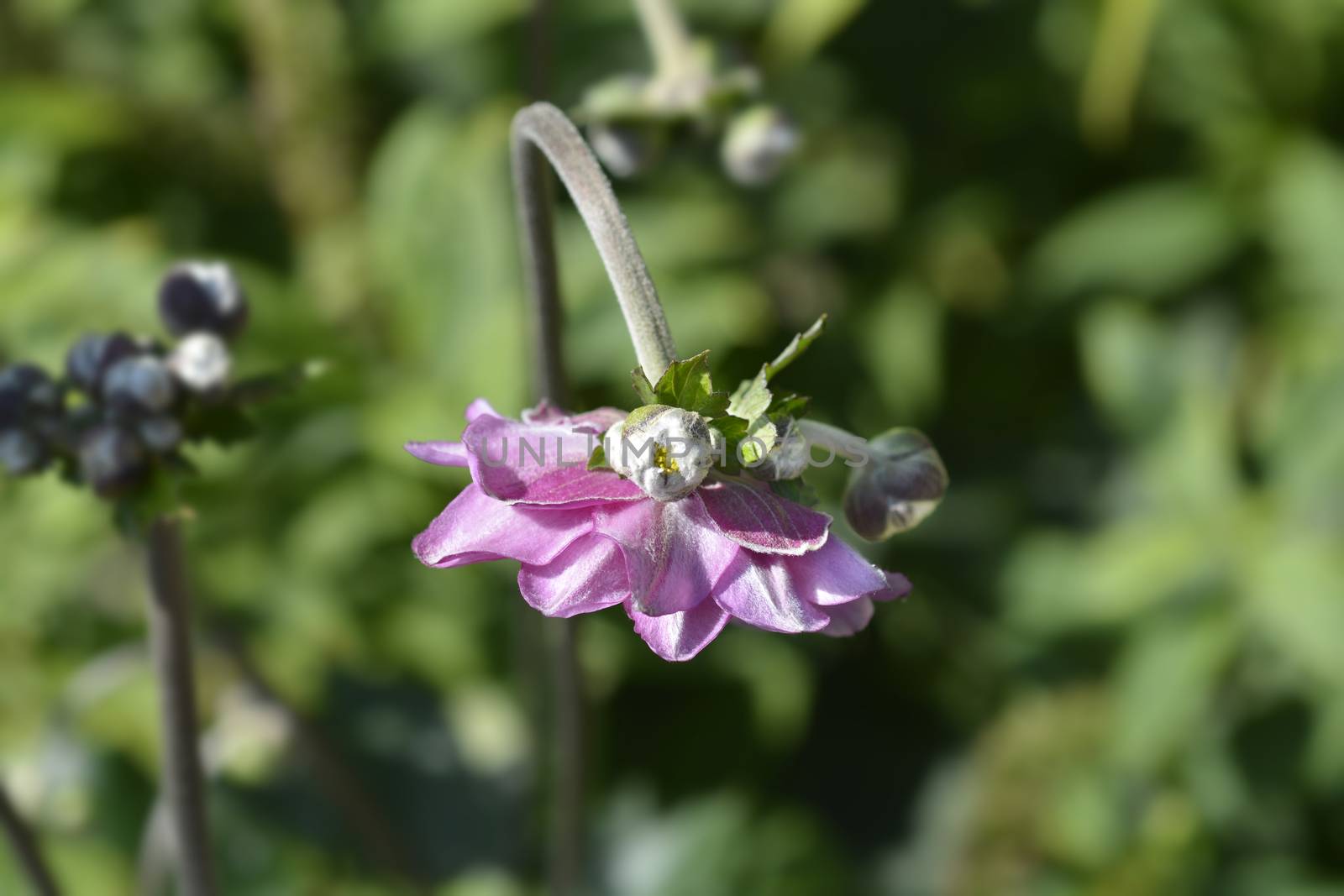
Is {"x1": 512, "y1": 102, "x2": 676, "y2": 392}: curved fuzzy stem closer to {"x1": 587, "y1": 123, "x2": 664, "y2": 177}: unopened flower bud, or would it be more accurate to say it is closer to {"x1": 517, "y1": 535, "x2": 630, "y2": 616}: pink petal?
{"x1": 517, "y1": 535, "x2": 630, "y2": 616}: pink petal

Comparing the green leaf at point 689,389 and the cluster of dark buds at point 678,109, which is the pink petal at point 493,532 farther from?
the cluster of dark buds at point 678,109

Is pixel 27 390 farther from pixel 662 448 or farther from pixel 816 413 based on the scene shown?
pixel 816 413

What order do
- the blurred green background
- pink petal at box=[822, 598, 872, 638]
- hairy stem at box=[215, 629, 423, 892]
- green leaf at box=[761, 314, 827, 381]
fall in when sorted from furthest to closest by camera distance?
the blurred green background, hairy stem at box=[215, 629, 423, 892], pink petal at box=[822, 598, 872, 638], green leaf at box=[761, 314, 827, 381]

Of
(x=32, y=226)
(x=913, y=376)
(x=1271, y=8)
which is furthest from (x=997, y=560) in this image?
(x=32, y=226)

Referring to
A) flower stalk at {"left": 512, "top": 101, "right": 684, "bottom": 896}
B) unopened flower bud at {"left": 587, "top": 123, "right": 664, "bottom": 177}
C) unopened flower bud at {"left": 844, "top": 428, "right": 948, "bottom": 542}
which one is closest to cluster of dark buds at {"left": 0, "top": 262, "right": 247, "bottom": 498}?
flower stalk at {"left": 512, "top": 101, "right": 684, "bottom": 896}

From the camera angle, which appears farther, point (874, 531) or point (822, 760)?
point (822, 760)

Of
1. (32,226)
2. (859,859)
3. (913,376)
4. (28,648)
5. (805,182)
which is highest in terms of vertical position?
(32,226)

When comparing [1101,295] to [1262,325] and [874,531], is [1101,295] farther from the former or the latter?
[874,531]

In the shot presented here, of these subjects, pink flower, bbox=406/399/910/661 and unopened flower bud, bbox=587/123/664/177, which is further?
Answer: unopened flower bud, bbox=587/123/664/177
